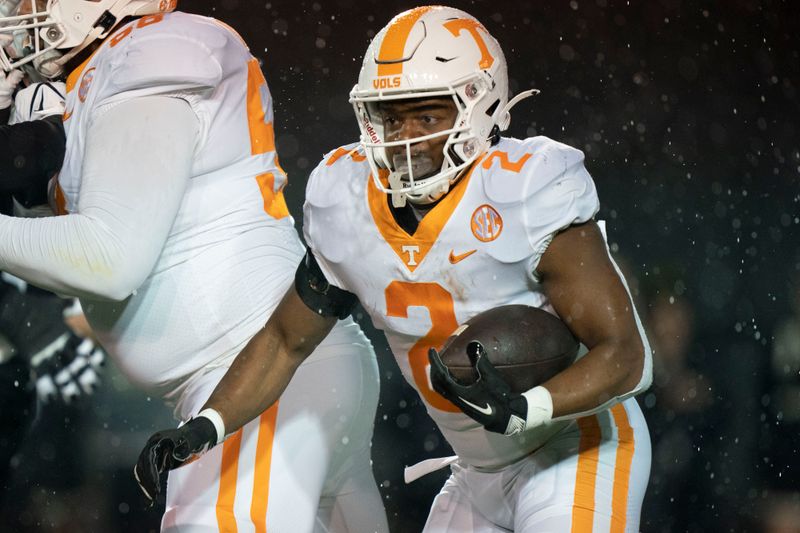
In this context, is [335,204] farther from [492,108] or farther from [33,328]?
[33,328]

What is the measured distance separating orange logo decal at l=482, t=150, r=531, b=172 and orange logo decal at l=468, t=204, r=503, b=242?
78 millimetres

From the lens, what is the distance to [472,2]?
346 centimetres

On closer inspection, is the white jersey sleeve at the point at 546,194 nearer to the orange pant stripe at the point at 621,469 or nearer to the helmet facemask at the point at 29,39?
the orange pant stripe at the point at 621,469

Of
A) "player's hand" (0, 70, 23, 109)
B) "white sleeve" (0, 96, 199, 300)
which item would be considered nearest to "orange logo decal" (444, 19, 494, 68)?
"white sleeve" (0, 96, 199, 300)

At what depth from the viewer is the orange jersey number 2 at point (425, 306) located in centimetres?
201

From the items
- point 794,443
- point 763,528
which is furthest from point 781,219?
point 763,528

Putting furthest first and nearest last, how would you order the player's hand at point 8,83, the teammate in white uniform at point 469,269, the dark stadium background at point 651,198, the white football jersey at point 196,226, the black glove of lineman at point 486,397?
the dark stadium background at point 651,198, the player's hand at point 8,83, the white football jersey at point 196,226, the teammate in white uniform at point 469,269, the black glove of lineman at point 486,397

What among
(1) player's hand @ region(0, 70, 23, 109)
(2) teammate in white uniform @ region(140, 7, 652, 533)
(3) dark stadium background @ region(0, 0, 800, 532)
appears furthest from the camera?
(3) dark stadium background @ region(0, 0, 800, 532)

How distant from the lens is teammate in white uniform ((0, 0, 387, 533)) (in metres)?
2.10

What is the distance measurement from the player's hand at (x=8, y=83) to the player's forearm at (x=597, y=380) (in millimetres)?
1398

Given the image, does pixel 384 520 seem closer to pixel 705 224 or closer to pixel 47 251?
Result: pixel 47 251

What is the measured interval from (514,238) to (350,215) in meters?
0.34

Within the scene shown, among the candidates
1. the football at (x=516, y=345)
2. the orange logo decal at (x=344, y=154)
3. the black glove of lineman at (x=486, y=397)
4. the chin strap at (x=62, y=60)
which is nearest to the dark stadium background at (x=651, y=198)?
the chin strap at (x=62, y=60)

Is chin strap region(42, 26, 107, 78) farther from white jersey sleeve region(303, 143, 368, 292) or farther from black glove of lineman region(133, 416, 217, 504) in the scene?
black glove of lineman region(133, 416, 217, 504)
